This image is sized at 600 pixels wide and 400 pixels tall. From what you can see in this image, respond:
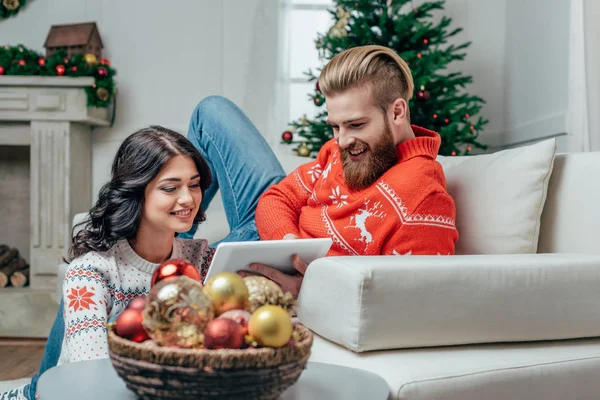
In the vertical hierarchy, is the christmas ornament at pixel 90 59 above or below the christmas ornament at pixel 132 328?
above

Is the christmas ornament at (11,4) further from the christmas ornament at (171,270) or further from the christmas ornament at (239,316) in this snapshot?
the christmas ornament at (239,316)

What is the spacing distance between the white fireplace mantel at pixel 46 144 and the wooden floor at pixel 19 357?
1.03 ft

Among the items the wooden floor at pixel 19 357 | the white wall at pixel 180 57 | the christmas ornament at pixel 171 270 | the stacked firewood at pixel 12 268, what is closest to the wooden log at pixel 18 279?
the stacked firewood at pixel 12 268

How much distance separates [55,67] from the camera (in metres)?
3.66

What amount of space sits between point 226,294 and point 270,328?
0.10 metres

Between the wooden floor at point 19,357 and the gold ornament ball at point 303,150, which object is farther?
the gold ornament ball at point 303,150

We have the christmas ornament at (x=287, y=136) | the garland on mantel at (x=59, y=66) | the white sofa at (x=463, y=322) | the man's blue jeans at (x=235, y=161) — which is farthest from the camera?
the christmas ornament at (x=287, y=136)

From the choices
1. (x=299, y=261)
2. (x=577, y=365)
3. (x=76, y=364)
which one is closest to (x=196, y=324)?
(x=76, y=364)

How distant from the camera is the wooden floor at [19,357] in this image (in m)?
2.62

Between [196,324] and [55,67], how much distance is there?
10.6 ft

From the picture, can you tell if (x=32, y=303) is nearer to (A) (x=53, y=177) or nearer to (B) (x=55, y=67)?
(A) (x=53, y=177)

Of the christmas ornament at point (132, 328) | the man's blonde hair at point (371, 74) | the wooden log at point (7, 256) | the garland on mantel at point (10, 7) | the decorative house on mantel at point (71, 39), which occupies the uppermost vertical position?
the garland on mantel at point (10, 7)

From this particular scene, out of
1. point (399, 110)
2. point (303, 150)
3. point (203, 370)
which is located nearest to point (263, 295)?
point (203, 370)

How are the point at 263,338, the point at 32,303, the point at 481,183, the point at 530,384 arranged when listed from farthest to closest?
the point at 32,303, the point at 481,183, the point at 530,384, the point at 263,338
